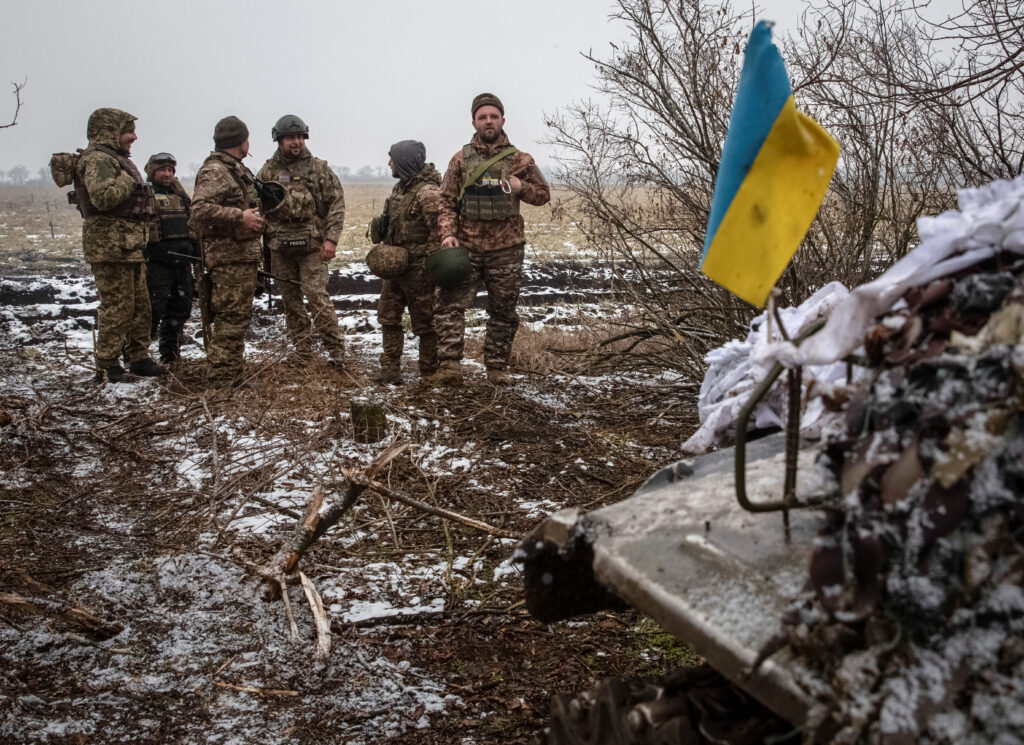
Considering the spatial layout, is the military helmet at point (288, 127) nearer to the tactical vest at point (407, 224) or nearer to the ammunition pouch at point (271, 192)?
the ammunition pouch at point (271, 192)

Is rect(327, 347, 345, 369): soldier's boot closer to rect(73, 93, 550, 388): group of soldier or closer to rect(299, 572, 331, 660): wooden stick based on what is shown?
rect(73, 93, 550, 388): group of soldier

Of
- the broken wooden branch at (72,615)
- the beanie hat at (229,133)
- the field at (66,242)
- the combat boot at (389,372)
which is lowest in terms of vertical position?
the broken wooden branch at (72,615)

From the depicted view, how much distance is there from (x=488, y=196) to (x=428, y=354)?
162 cm

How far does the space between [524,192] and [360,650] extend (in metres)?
4.31

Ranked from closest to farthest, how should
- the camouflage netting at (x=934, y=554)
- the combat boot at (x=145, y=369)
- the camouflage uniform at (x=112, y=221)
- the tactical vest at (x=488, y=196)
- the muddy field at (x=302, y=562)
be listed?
the camouflage netting at (x=934, y=554) → the muddy field at (x=302, y=562) → the tactical vest at (x=488, y=196) → the camouflage uniform at (x=112, y=221) → the combat boot at (x=145, y=369)

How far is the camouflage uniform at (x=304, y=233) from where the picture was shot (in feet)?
24.0

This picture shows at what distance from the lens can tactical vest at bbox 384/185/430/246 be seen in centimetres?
714

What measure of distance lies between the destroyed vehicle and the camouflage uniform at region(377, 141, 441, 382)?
17.8 feet

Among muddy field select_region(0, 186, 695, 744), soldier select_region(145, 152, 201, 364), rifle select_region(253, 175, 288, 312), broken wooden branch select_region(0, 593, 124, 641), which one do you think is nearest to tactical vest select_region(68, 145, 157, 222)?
soldier select_region(145, 152, 201, 364)

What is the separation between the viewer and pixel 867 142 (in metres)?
6.36

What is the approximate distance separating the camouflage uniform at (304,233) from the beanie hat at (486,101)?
1.49m

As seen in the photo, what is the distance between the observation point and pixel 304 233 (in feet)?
24.2

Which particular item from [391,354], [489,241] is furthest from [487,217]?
[391,354]

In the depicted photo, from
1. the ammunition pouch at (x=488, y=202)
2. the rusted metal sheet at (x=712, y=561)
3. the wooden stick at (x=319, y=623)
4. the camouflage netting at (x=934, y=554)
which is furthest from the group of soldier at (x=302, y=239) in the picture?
the camouflage netting at (x=934, y=554)
